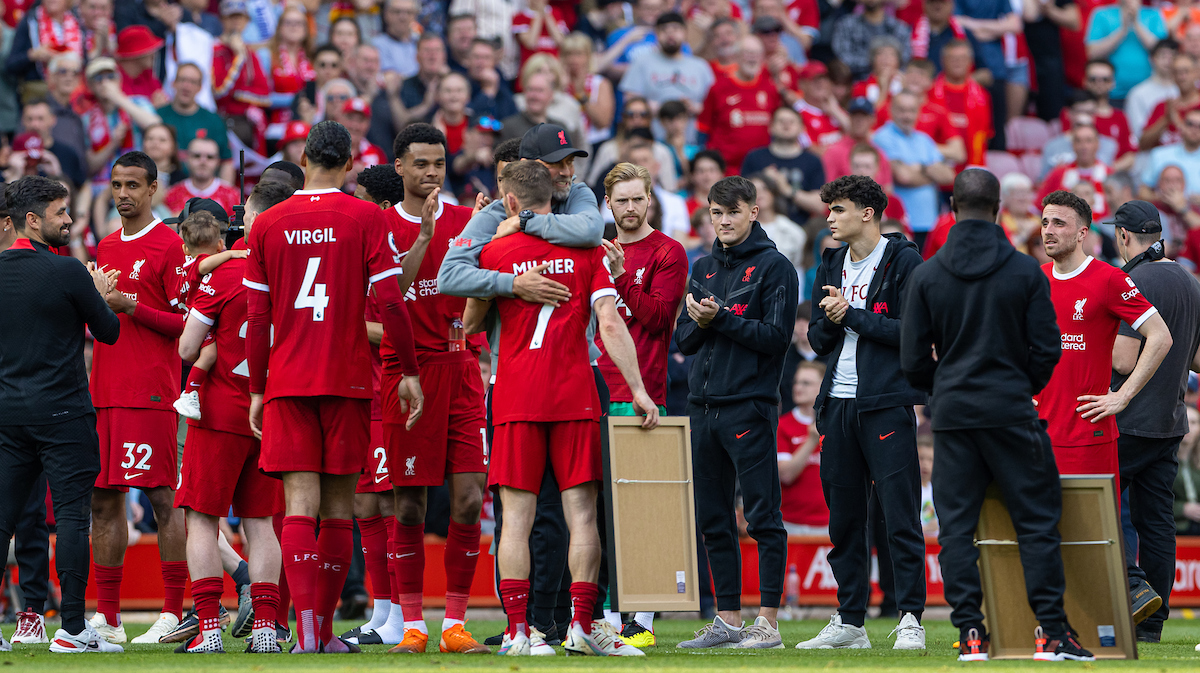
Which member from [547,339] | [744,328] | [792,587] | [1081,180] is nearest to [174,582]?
[547,339]

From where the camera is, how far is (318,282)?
728 centimetres

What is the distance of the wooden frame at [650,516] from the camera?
730 centimetres

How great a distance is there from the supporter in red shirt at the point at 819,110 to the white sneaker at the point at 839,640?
386 inches

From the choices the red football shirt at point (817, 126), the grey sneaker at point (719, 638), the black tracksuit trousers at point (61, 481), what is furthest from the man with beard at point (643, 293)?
the red football shirt at point (817, 126)

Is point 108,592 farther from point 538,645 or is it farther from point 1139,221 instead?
point 1139,221

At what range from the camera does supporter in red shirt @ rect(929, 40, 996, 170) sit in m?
18.4

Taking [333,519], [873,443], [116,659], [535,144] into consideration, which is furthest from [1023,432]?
[116,659]

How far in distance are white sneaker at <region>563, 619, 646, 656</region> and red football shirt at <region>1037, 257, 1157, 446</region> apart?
314cm

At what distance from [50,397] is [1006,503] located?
213 inches

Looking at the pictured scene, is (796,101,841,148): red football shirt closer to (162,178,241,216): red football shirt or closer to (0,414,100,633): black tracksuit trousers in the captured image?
(162,178,241,216): red football shirt

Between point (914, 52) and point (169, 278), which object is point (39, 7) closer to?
point (169, 278)

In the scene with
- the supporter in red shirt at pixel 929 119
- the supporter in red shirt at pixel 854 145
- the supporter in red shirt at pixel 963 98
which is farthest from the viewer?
the supporter in red shirt at pixel 963 98

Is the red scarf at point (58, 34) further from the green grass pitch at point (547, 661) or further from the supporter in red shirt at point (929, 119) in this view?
the supporter in red shirt at point (929, 119)

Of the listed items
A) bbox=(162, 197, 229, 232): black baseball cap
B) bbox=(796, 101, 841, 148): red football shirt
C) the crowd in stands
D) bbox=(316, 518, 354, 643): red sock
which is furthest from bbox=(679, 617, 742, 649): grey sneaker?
bbox=(796, 101, 841, 148): red football shirt
